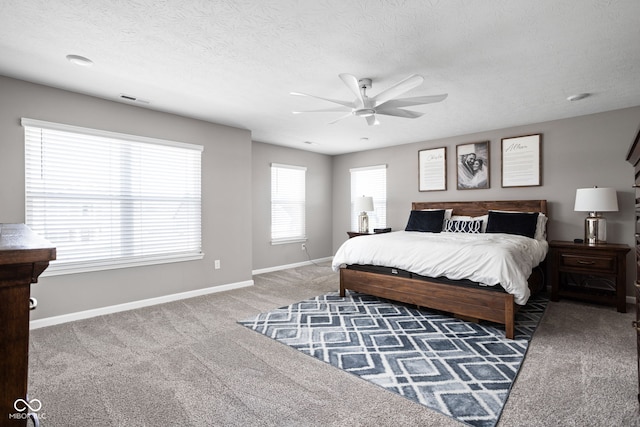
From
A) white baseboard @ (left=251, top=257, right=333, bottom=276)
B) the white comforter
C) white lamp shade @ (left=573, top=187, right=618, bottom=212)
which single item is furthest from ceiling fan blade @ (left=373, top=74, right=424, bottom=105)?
white baseboard @ (left=251, top=257, right=333, bottom=276)

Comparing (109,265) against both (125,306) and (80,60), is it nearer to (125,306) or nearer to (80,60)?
(125,306)

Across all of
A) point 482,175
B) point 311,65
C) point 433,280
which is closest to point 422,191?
point 482,175

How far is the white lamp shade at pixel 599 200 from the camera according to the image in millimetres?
3639

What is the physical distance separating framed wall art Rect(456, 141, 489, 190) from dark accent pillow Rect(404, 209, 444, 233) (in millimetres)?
628

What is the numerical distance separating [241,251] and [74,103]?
2.62m

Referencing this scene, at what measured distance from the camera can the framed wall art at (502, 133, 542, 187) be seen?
4449 mm

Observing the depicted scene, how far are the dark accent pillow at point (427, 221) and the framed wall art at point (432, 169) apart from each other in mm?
595

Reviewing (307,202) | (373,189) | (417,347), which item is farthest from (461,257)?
(307,202)

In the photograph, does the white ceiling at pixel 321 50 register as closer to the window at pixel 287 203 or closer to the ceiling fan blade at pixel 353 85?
the ceiling fan blade at pixel 353 85

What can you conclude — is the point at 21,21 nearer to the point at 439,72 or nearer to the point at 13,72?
the point at 13,72

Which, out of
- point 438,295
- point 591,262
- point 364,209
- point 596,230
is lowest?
point 438,295

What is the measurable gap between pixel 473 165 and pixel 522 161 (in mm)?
656

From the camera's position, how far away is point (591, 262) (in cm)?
361

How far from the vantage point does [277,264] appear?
599 centimetres
